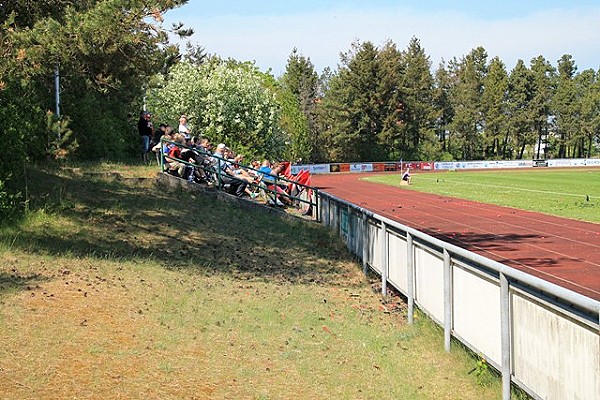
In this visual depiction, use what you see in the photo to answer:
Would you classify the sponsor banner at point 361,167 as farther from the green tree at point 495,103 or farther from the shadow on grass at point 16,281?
the shadow on grass at point 16,281

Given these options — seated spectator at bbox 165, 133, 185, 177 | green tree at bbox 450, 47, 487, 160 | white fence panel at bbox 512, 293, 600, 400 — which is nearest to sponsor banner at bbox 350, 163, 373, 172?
green tree at bbox 450, 47, 487, 160

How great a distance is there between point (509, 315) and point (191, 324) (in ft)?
13.5

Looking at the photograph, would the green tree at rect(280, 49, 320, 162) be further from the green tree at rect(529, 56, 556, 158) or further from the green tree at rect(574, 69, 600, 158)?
the green tree at rect(574, 69, 600, 158)

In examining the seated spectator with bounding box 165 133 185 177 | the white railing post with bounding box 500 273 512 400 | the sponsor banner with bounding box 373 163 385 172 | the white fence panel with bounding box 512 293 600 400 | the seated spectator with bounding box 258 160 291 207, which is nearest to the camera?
the white fence panel with bounding box 512 293 600 400

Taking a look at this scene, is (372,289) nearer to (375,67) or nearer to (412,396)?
(412,396)

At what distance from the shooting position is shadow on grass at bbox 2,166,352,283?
13.2m

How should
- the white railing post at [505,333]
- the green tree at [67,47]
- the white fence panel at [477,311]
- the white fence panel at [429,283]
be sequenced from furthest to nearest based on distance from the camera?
the green tree at [67,47] → the white fence panel at [429,283] → the white fence panel at [477,311] → the white railing post at [505,333]

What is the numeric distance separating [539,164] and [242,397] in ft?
302

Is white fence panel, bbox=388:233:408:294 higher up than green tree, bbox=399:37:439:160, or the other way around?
green tree, bbox=399:37:439:160

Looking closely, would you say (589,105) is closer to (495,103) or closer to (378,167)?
(495,103)

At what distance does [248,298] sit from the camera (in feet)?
35.6

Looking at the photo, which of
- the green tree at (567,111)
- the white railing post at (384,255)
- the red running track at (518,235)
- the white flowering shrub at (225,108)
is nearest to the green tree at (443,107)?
the green tree at (567,111)

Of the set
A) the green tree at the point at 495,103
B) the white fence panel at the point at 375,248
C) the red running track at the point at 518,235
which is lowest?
the red running track at the point at 518,235

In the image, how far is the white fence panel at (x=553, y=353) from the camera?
4.86 m
